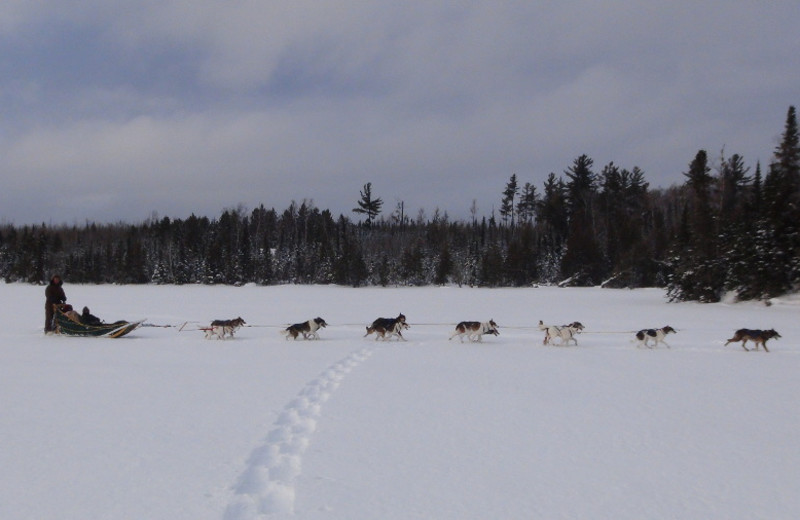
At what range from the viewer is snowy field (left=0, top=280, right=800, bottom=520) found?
12.4 ft

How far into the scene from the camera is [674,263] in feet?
103

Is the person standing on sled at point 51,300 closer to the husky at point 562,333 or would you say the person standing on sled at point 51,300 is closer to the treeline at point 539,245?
the husky at point 562,333

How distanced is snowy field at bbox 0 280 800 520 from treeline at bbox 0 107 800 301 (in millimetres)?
19573

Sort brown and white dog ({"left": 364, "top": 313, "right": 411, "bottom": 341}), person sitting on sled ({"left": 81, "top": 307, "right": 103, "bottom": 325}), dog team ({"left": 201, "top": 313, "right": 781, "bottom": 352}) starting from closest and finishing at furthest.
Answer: dog team ({"left": 201, "top": 313, "right": 781, "bottom": 352}) → brown and white dog ({"left": 364, "top": 313, "right": 411, "bottom": 341}) → person sitting on sled ({"left": 81, "top": 307, "right": 103, "bottom": 325})

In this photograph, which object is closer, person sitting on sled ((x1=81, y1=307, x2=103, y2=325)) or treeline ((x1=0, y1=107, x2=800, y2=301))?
person sitting on sled ((x1=81, y1=307, x2=103, y2=325))

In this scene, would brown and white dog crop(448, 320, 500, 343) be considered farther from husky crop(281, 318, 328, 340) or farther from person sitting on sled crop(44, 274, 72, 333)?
person sitting on sled crop(44, 274, 72, 333)

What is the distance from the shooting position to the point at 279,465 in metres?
4.52

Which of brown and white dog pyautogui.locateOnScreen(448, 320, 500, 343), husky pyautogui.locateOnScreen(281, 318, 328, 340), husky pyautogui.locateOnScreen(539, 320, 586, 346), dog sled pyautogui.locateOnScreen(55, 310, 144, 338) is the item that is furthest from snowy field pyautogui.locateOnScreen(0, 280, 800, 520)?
dog sled pyautogui.locateOnScreen(55, 310, 144, 338)

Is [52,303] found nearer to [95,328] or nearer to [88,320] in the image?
[88,320]

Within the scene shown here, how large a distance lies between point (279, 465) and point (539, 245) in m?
69.7

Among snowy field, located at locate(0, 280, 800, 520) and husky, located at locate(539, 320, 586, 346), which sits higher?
husky, located at locate(539, 320, 586, 346)

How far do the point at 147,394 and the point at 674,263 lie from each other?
32315 millimetres

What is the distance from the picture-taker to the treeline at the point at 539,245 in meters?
27.4

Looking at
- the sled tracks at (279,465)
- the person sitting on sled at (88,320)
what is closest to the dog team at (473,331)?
the person sitting on sled at (88,320)
